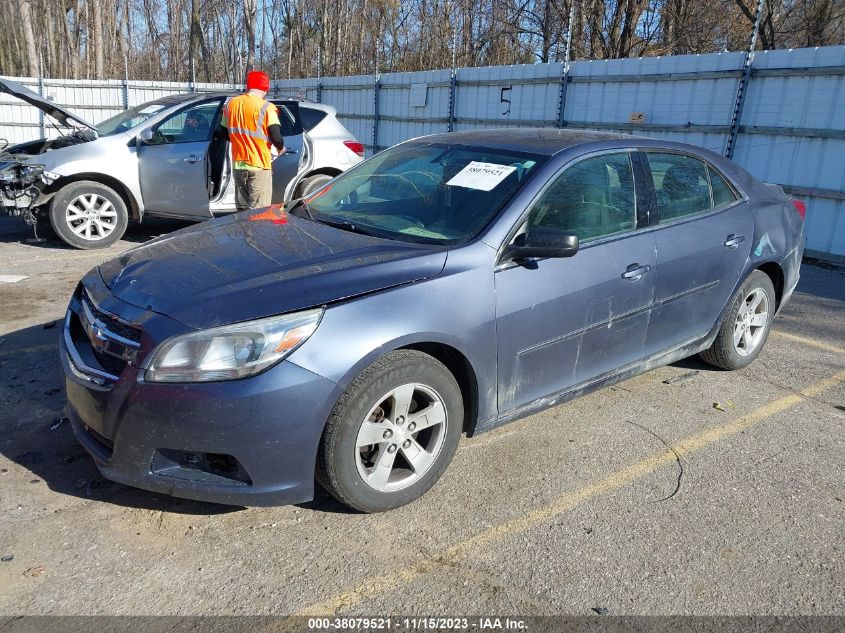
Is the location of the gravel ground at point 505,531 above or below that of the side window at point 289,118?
below

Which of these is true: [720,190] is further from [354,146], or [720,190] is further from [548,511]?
[354,146]

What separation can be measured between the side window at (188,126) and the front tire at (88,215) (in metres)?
0.89

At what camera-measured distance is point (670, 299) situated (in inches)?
157

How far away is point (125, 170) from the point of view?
26.0 feet

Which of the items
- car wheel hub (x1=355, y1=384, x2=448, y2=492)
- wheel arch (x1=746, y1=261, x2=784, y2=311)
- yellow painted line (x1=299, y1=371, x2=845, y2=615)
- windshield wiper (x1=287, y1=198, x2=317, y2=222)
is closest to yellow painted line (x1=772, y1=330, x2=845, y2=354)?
wheel arch (x1=746, y1=261, x2=784, y2=311)

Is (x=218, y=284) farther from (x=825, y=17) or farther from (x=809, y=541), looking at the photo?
(x=825, y=17)

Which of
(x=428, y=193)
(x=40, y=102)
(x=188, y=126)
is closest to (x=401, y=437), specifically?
(x=428, y=193)

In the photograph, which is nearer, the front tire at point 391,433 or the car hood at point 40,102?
the front tire at point 391,433

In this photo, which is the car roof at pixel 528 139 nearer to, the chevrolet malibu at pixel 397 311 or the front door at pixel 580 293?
the chevrolet malibu at pixel 397 311

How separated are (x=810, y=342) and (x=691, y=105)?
17.2 feet

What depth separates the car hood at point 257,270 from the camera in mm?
2729

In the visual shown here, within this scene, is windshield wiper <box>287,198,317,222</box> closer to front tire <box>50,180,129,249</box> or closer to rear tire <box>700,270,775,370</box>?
rear tire <box>700,270,775,370</box>

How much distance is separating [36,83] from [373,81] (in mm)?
8761

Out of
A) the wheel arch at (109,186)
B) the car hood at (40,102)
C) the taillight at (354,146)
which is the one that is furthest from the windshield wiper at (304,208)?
the taillight at (354,146)
